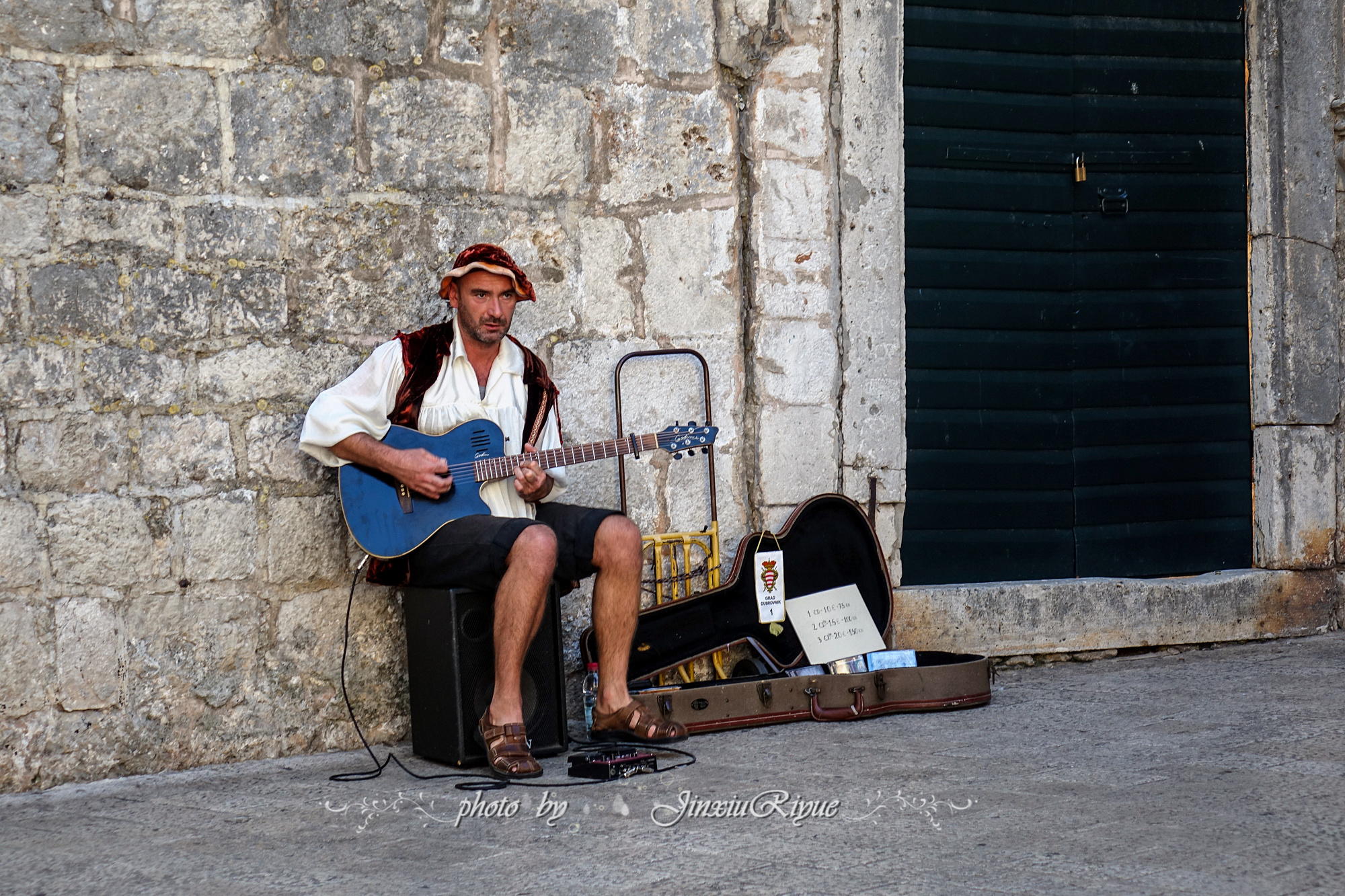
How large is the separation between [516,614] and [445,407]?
721 mm

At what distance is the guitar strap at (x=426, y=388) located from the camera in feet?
12.8

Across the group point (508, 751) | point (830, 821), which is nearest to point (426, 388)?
point (508, 751)

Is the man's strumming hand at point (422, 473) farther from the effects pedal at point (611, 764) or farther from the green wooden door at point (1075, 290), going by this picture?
the green wooden door at point (1075, 290)

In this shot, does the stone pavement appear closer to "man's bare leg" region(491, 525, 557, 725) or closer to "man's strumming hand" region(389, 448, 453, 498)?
"man's bare leg" region(491, 525, 557, 725)

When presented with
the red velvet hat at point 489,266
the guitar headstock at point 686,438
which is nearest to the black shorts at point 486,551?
the guitar headstock at point 686,438

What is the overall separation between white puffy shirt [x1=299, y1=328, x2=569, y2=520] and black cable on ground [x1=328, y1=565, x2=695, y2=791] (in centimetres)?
44

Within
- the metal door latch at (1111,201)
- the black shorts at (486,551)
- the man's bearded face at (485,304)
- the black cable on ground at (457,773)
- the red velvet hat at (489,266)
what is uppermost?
the metal door latch at (1111,201)

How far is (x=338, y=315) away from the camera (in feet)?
13.5

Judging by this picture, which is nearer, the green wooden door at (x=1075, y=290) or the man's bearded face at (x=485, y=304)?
the man's bearded face at (x=485, y=304)

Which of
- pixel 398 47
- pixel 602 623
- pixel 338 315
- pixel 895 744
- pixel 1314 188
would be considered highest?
pixel 398 47

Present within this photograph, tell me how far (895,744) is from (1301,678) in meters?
1.66

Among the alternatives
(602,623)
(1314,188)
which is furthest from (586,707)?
(1314,188)

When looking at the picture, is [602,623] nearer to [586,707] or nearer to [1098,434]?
[586,707]

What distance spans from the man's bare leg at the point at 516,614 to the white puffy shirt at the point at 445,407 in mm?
286
